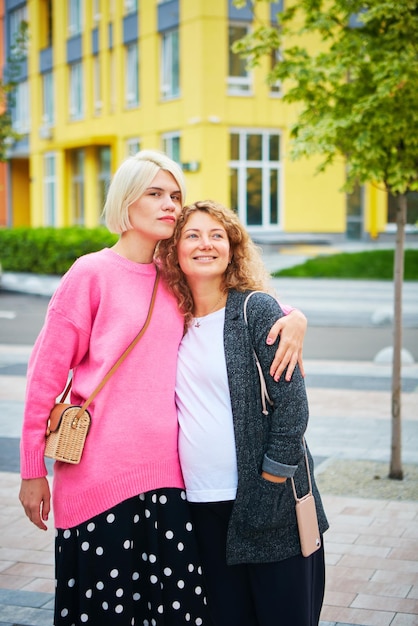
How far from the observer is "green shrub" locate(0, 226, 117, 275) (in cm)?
2619

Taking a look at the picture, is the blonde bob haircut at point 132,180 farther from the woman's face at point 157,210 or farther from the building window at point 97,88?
the building window at point 97,88

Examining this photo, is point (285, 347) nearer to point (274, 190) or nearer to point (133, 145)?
point (274, 190)

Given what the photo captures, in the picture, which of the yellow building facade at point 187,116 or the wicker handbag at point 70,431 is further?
the yellow building facade at point 187,116

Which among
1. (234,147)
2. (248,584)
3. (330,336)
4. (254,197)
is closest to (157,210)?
(248,584)

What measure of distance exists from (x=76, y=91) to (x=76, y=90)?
0.04 metres

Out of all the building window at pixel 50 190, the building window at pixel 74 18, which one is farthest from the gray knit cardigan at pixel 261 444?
the building window at pixel 50 190

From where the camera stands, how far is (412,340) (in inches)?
576

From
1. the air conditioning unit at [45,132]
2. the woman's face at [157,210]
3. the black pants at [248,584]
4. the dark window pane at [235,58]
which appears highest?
the dark window pane at [235,58]

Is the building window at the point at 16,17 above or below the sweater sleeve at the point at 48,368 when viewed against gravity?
above

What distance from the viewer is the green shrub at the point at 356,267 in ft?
82.2

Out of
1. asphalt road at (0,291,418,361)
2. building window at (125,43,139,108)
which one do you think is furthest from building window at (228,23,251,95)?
asphalt road at (0,291,418,361)

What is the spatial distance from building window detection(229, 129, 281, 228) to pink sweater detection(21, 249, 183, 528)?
2869 cm

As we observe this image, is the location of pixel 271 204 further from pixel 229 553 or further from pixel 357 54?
pixel 229 553

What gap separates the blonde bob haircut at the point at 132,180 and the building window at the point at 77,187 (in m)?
36.5
